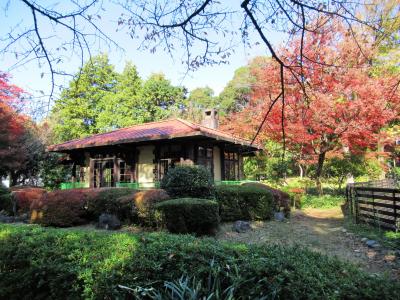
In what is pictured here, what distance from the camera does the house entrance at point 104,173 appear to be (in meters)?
16.7

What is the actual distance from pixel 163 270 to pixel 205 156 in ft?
39.3

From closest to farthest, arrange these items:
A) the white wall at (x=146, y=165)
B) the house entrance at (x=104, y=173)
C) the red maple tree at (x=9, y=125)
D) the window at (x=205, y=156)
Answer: the window at (x=205, y=156), the white wall at (x=146, y=165), the house entrance at (x=104, y=173), the red maple tree at (x=9, y=125)

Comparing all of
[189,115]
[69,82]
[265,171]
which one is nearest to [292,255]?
[69,82]

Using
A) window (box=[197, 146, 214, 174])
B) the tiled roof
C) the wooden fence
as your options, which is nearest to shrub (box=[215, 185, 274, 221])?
the wooden fence

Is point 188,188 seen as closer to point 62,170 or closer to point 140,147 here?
point 140,147

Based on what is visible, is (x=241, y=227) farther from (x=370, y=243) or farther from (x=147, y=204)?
(x=370, y=243)

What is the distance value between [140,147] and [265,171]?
33.0 ft

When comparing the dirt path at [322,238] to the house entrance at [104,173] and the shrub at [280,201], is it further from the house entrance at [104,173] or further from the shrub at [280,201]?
the house entrance at [104,173]

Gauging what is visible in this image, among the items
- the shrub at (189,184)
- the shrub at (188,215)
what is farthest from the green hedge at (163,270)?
the shrub at (189,184)

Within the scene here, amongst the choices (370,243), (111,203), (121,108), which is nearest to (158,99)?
(121,108)

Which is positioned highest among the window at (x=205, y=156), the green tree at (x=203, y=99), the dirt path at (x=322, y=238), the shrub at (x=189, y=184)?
the green tree at (x=203, y=99)

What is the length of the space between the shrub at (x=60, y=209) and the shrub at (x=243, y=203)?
440 cm

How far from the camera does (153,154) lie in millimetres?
15250

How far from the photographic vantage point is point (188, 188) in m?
9.70
